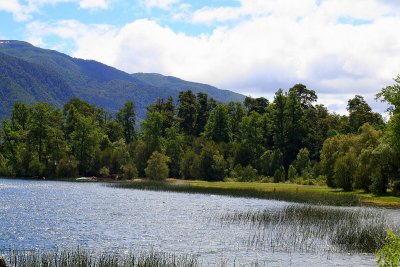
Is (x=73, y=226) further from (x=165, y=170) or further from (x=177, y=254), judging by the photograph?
(x=165, y=170)

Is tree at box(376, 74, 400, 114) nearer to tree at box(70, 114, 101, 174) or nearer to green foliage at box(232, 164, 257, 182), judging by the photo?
green foliage at box(232, 164, 257, 182)

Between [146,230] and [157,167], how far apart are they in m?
74.6

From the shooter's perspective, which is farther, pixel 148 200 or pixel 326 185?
pixel 326 185

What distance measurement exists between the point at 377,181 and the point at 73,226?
4216 centimetres

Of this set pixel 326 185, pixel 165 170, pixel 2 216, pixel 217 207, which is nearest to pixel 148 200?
pixel 217 207

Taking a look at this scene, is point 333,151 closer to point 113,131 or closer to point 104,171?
point 104,171

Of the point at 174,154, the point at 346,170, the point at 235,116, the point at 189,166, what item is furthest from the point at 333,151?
the point at 235,116

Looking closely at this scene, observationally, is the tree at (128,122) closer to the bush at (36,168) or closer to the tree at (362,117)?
the bush at (36,168)

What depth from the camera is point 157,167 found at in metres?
111

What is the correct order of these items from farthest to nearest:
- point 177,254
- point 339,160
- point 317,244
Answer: point 339,160 < point 317,244 < point 177,254

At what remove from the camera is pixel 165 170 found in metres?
111

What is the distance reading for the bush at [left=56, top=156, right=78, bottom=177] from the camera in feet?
380

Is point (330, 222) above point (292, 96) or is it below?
below

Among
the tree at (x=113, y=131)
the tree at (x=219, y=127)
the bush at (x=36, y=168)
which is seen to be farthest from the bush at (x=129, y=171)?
the tree at (x=113, y=131)
